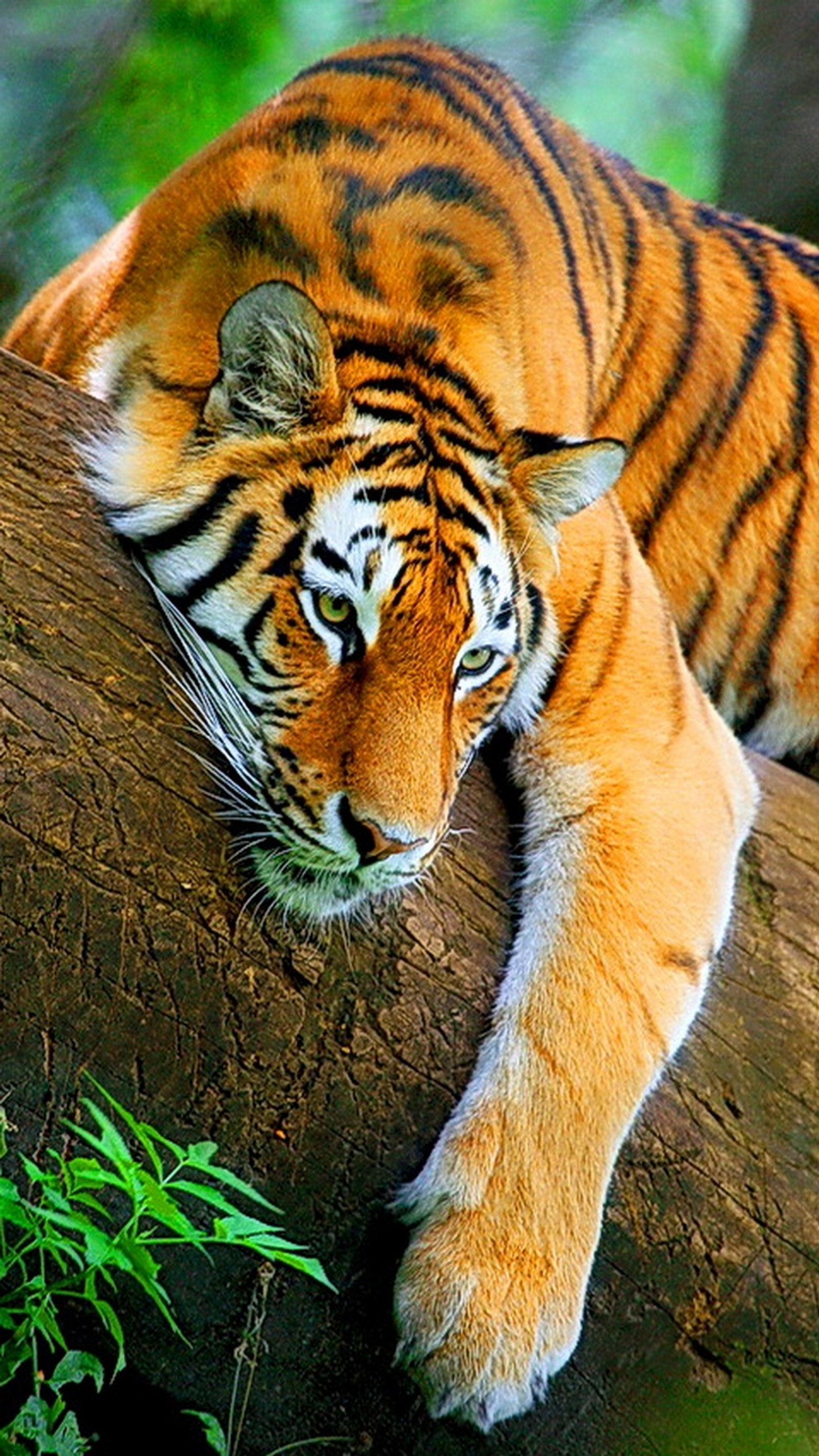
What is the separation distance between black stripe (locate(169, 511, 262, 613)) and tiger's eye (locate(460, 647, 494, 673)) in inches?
13.4

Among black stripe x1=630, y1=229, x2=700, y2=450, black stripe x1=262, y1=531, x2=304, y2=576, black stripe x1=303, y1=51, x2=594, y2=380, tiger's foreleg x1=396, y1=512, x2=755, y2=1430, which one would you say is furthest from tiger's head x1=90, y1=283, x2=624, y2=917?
black stripe x1=630, y1=229, x2=700, y2=450

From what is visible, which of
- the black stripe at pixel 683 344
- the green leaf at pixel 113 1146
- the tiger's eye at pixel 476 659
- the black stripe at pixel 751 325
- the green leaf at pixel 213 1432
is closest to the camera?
the green leaf at pixel 113 1146

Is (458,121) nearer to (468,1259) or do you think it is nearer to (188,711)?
(188,711)

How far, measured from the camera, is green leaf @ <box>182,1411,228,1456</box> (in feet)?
6.01

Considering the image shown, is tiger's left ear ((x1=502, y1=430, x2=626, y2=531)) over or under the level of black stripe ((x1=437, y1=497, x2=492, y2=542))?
over

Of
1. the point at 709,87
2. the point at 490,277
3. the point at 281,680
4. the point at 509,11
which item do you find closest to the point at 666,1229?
the point at 281,680

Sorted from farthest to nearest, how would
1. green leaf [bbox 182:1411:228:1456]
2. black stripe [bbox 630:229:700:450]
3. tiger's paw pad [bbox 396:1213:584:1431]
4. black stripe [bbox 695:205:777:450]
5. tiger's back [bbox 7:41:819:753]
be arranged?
1. black stripe [bbox 695:205:777:450]
2. black stripe [bbox 630:229:700:450]
3. tiger's back [bbox 7:41:819:753]
4. tiger's paw pad [bbox 396:1213:584:1431]
5. green leaf [bbox 182:1411:228:1456]

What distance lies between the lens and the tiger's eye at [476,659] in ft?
7.35

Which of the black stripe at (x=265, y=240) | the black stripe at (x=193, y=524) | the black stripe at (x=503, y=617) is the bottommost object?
the black stripe at (x=193, y=524)

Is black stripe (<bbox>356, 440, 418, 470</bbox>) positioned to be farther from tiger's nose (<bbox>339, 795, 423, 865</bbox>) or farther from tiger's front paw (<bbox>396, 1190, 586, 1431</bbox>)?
tiger's front paw (<bbox>396, 1190, 586, 1431</bbox>)

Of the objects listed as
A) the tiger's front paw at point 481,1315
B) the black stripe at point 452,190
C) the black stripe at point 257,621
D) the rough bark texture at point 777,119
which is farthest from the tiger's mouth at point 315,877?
the rough bark texture at point 777,119

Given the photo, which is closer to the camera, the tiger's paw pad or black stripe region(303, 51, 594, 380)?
the tiger's paw pad

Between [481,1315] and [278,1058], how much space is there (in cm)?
44

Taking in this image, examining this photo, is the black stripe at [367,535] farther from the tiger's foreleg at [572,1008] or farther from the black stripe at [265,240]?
the tiger's foreleg at [572,1008]
